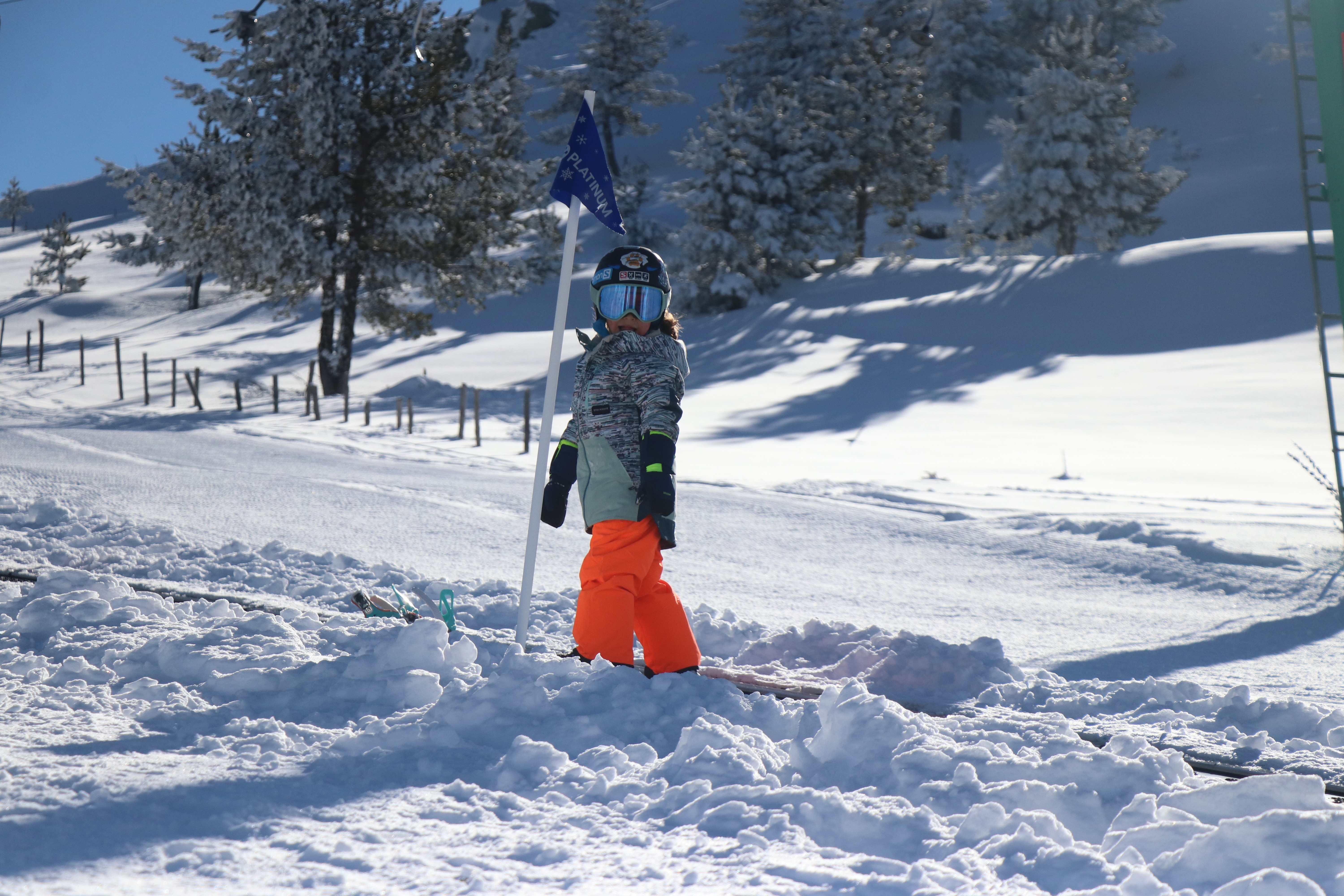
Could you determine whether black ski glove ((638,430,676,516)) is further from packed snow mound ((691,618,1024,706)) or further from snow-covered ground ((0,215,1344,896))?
packed snow mound ((691,618,1024,706))

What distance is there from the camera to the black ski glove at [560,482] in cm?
414

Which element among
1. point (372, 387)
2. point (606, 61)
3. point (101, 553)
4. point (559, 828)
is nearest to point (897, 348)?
point (372, 387)

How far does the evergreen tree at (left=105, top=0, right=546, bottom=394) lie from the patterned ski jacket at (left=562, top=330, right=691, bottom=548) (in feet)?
53.2

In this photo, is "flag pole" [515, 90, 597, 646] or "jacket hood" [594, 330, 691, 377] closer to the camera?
"jacket hood" [594, 330, 691, 377]

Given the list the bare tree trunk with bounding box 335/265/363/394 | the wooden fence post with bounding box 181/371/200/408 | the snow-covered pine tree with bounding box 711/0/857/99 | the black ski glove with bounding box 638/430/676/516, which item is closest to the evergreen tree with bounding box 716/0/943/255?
the snow-covered pine tree with bounding box 711/0/857/99

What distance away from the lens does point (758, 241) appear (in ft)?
97.9

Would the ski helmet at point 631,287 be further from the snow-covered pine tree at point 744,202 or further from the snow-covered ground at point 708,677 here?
the snow-covered pine tree at point 744,202

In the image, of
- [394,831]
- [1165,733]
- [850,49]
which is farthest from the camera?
[850,49]

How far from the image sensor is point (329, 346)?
21984mm

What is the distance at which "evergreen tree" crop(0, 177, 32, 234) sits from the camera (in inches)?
2968

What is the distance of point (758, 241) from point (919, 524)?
23.0 metres

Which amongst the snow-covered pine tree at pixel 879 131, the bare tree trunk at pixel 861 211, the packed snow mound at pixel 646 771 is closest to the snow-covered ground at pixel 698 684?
the packed snow mound at pixel 646 771

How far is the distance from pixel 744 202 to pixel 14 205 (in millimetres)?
69755

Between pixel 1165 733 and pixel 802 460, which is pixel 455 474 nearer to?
pixel 802 460
